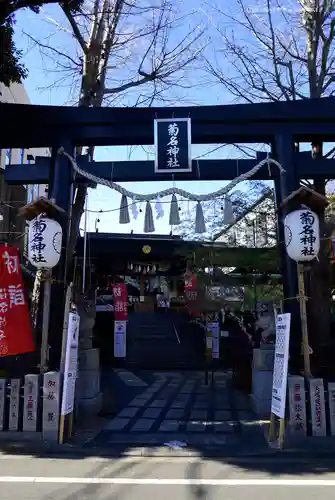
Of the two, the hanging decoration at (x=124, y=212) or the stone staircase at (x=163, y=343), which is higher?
the hanging decoration at (x=124, y=212)

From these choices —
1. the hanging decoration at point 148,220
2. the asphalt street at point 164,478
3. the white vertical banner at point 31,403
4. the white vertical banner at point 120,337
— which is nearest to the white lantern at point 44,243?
the hanging decoration at point 148,220

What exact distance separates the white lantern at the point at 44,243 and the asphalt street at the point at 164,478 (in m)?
3.30

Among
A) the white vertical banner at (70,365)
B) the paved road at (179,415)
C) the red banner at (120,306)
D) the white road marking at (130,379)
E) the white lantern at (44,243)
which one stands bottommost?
the paved road at (179,415)

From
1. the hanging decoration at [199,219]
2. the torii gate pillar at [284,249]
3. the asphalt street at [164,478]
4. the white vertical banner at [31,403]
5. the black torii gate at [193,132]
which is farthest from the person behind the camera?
the hanging decoration at [199,219]

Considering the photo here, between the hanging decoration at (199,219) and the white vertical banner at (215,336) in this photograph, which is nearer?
the hanging decoration at (199,219)

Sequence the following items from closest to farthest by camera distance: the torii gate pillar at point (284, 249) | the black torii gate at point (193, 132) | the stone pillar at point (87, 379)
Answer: the torii gate pillar at point (284, 249) → the black torii gate at point (193, 132) → the stone pillar at point (87, 379)

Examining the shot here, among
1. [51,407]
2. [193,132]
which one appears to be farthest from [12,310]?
[193,132]

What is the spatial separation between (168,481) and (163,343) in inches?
567

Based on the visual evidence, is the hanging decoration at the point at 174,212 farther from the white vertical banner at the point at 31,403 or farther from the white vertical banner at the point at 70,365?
the white vertical banner at the point at 31,403

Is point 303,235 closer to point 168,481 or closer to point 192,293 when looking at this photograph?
point 168,481

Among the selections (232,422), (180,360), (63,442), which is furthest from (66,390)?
(180,360)

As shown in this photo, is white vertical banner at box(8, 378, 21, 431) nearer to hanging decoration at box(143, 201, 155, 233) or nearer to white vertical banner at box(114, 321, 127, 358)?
hanging decoration at box(143, 201, 155, 233)

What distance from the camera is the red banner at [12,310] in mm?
8828

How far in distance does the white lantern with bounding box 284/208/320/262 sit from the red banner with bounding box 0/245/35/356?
5085mm
